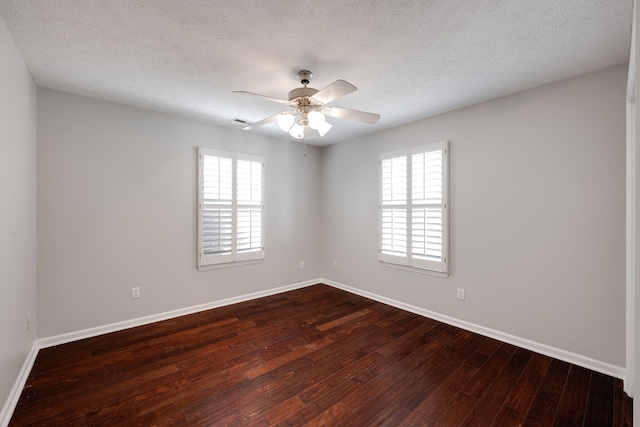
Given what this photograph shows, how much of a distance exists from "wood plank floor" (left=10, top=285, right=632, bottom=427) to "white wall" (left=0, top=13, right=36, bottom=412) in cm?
37

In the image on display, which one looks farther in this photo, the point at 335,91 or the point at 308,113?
the point at 308,113

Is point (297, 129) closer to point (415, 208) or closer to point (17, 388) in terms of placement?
point (415, 208)

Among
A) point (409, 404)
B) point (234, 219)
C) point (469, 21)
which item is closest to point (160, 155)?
point (234, 219)

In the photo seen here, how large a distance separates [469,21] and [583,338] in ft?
8.92

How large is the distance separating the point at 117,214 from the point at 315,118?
2.49 metres

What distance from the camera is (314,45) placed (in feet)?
6.63

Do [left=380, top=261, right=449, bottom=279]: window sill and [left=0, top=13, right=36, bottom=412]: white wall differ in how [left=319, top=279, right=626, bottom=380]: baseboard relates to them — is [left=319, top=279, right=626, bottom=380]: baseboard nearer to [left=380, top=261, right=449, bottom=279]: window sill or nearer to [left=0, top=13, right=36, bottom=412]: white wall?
[left=380, top=261, right=449, bottom=279]: window sill

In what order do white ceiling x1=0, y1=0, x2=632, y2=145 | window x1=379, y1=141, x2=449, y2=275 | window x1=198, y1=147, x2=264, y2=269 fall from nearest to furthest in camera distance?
white ceiling x1=0, y1=0, x2=632, y2=145 < window x1=379, y1=141, x2=449, y2=275 < window x1=198, y1=147, x2=264, y2=269

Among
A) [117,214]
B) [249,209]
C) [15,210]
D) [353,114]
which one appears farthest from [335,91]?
[117,214]

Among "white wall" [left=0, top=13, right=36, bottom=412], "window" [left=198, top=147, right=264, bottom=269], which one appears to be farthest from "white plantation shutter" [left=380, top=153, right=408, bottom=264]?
"white wall" [left=0, top=13, right=36, bottom=412]

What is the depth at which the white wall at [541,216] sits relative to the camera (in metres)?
2.31

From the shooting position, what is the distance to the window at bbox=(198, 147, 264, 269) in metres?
3.71

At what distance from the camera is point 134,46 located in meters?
2.05

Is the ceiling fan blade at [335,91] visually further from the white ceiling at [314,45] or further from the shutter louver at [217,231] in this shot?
the shutter louver at [217,231]
